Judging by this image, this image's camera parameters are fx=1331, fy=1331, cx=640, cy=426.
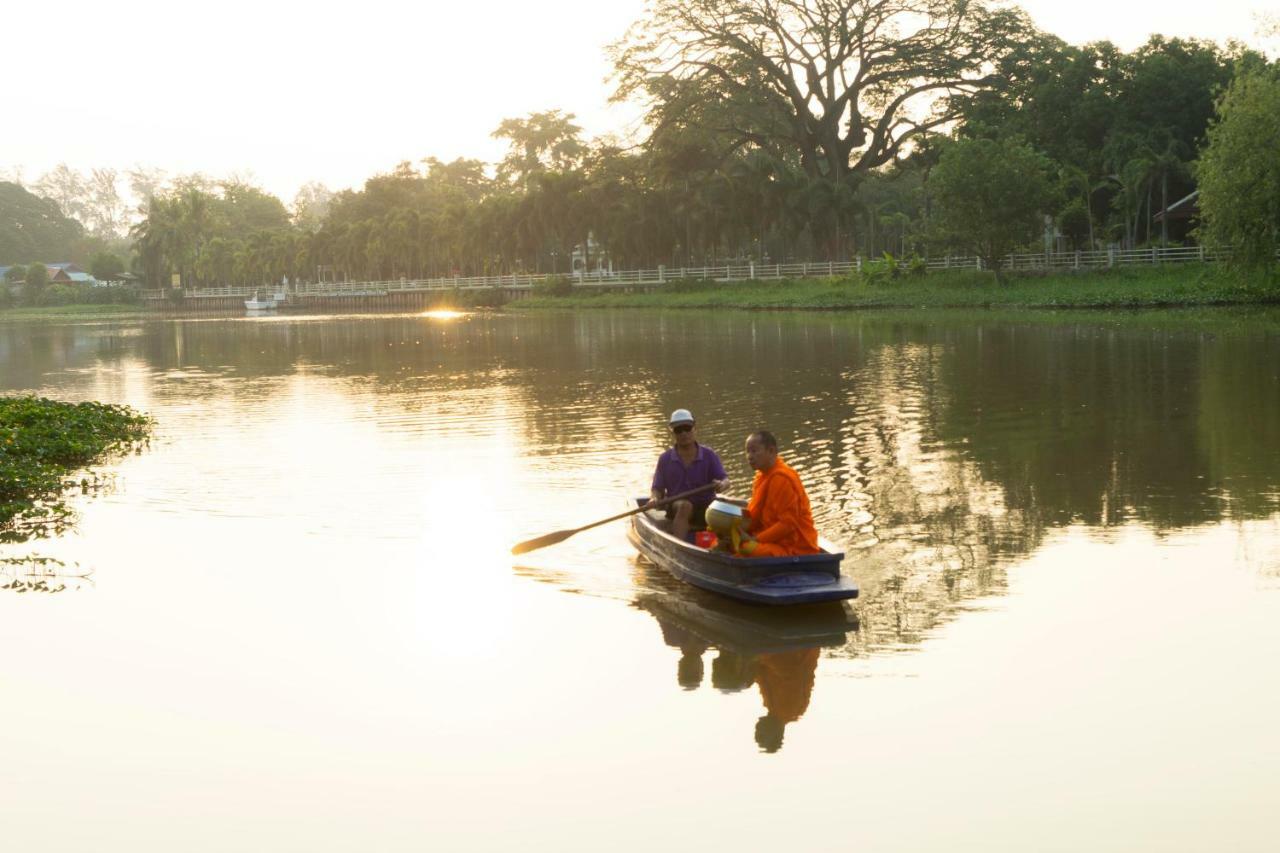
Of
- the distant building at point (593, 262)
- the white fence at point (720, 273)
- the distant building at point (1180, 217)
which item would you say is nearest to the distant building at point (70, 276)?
the white fence at point (720, 273)

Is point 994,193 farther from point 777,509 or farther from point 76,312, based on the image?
point 76,312

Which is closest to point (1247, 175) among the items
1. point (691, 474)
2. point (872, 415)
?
point (872, 415)

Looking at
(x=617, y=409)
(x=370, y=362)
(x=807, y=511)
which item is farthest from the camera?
(x=370, y=362)

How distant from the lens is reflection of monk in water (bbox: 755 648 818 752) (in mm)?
8531

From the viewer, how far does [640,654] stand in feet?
33.8

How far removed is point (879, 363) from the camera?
34.1 m

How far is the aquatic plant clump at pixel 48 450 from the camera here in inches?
614

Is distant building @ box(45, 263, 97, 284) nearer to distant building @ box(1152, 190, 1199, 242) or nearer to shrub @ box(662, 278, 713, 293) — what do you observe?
shrub @ box(662, 278, 713, 293)

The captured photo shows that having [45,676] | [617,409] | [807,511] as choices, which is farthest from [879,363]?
[45,676]

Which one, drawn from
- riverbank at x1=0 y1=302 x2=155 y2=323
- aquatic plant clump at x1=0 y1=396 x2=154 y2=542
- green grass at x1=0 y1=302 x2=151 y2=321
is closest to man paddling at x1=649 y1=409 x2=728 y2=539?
aquatic plant clump at x1=0 y1=396 x2=154 y2=542

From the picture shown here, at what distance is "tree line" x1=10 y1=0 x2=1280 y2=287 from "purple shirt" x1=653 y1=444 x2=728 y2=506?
38491 millimetres

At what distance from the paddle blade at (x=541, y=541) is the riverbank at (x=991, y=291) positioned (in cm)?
4125

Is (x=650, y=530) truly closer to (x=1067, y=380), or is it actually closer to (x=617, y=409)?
(x=617, y=409)

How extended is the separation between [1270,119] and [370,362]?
31.2 metres
